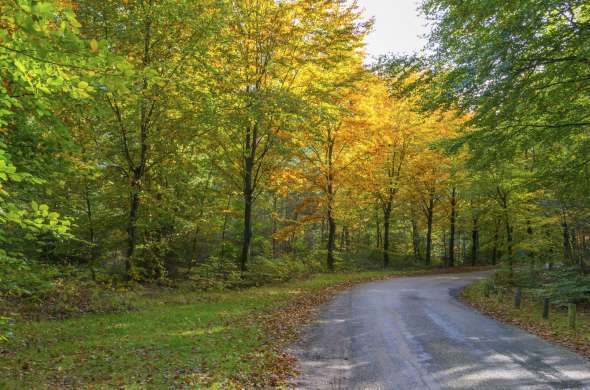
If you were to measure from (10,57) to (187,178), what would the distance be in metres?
14.8

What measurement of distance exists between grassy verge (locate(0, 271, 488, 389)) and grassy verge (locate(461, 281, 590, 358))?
676 centimetres

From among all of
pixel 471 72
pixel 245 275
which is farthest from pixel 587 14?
pixel 245 275

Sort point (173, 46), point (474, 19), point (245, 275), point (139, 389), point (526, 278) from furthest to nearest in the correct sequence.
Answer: point (526, 278) < point (245, 275) < point (173, 46) < point (474, 19) < point (139, 389)

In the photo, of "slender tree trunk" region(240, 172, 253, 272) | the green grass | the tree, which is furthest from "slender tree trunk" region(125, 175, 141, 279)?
"slender tree trunk" region(240, 172, 253, 272)

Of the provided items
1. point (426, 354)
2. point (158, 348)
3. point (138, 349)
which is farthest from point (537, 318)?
point (138, 349)

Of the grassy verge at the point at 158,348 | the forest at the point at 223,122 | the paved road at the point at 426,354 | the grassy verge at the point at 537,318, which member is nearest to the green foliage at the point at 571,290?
the forest at the point at 223,122

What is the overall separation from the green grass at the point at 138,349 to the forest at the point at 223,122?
4.37ft

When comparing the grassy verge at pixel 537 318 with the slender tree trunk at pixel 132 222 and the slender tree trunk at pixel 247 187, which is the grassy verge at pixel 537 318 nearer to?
the slender tree trunk at pixel 247 187

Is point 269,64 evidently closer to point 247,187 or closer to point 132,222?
point 247,187

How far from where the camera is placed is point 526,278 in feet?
71.5

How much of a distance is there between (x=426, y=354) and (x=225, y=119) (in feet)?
35.0

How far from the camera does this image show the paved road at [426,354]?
7312 millimetres

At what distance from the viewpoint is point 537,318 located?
1330 centimetres

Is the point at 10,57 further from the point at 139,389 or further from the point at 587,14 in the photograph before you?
the point at 587,14
